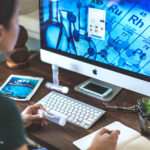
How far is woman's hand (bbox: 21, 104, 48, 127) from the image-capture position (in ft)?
3.99

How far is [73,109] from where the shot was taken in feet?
4.23

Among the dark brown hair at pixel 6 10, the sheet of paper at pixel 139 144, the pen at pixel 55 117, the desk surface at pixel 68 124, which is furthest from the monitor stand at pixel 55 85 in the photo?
the dark brown hair at pixel 6 10

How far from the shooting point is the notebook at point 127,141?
1096 millimetres

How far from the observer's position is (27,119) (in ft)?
3.99

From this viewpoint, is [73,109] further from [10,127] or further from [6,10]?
[6,10]

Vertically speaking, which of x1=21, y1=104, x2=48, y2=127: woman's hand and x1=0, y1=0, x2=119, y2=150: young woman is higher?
x1=0, y1=0, x2=119, y2=150: young woman

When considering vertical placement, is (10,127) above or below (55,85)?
above

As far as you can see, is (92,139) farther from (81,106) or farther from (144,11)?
(144,11)

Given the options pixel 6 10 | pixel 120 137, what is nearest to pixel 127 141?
pixel 120 137

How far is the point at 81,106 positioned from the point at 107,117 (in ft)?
0.39

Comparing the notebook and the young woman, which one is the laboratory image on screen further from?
the young woman

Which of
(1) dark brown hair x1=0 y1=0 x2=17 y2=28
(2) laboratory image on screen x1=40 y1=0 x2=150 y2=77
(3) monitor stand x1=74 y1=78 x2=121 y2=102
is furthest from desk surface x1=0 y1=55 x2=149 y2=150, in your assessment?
(1) dark brown hair x1=0 y1=0 x2=17 y2=28

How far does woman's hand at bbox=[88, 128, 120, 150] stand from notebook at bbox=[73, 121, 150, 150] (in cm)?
3

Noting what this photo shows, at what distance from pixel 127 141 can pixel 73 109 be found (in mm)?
277
